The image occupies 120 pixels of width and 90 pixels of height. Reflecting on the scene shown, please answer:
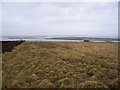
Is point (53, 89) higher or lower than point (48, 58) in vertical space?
lower

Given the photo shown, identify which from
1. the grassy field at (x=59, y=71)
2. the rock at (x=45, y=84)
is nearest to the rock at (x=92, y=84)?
the grassy field at (x=59, y=71)

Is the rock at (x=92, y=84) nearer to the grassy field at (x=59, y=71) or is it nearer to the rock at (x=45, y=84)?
the grassy field at (x=59, y=71)

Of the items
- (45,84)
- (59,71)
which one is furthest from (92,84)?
(59,71)

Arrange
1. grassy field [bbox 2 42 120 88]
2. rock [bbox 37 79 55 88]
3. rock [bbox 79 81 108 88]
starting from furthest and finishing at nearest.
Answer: grassy field [bbox 2 42 120 88] → rock [bbox 37 79 55 88] → rock [bbox 79 81 108 88]

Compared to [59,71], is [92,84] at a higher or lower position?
lower

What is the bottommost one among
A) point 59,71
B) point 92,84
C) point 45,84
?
point 45,84

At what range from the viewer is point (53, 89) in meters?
18.3

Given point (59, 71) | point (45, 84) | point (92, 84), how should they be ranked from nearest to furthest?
1. point (92, 84)
2. point (45, 84)
3. point (59, 71)

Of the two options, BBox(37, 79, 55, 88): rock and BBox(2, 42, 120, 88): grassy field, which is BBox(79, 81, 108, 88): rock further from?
BBox(37, 79, 55, 88): rock

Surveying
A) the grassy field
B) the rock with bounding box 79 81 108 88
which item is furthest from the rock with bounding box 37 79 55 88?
the rock with bounding box 79 81 108 88

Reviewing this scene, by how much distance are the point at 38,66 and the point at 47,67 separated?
1234mm

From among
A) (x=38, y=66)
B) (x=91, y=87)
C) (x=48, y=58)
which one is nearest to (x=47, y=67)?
(x=38, y=66)

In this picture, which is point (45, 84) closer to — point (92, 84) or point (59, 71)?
point (59, 71)

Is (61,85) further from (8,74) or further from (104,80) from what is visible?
(8,74)
